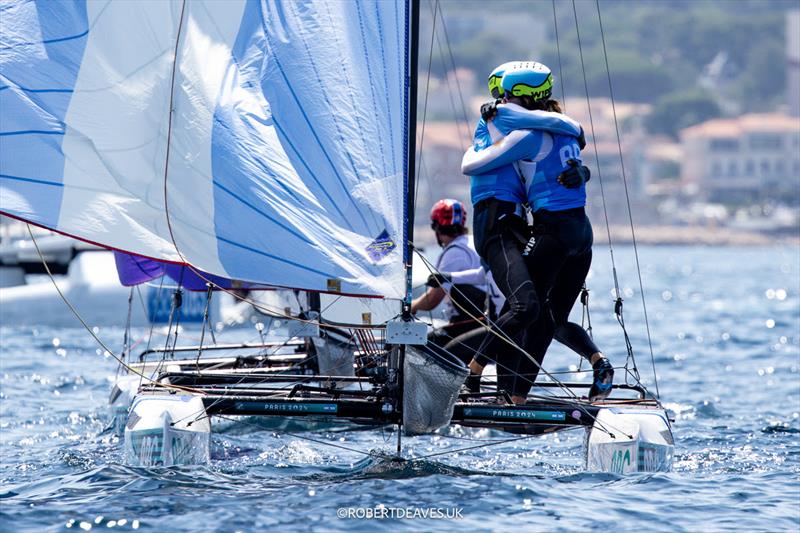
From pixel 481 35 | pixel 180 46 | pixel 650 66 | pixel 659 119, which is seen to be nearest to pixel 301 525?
pixel 180 46

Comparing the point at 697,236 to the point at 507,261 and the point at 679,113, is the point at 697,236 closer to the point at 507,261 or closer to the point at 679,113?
the point at 679,113

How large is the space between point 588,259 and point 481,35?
119214mm

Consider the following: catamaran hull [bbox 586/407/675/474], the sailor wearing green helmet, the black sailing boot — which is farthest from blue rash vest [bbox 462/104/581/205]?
catamaran hull [bbox 586/407/675/474]

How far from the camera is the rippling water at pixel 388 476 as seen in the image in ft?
16.1

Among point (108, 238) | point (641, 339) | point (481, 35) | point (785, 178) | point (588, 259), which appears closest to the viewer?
point (108, 238)

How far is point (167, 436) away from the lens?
5.67 metres

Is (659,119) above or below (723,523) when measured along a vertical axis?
above

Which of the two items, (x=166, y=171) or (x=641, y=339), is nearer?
(x=166, y=171)

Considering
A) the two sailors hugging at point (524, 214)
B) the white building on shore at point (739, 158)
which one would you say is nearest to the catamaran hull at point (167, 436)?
the two sailors hugging at point (524, 214)

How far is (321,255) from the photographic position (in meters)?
5.64

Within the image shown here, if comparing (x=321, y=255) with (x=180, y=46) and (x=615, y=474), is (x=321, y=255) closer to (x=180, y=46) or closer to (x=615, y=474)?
(x=180, y=46)

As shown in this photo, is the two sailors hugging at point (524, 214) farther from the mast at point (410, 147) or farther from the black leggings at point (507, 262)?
the mast at point (410, 147)

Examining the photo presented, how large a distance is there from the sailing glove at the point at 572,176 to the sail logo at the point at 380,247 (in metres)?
0.73

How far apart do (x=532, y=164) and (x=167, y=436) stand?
181cm
